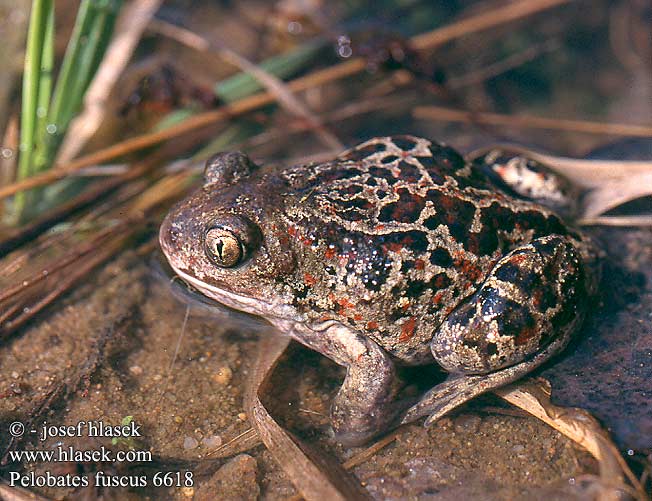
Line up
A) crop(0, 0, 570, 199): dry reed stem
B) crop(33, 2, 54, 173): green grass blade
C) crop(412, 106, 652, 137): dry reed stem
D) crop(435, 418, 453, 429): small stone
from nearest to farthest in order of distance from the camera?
1. crop(435, 418, 453, 429): small stone
2. crop(33, 2, 54, 173): green grass blade
3. crop(0, 0, 570, 199): dry reed stem
4. crop(412, 106, 652, 137): dry reed stem

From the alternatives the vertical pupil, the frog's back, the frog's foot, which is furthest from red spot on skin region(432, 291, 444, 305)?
the vertical pupil

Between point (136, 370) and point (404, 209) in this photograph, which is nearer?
point (404, 209)

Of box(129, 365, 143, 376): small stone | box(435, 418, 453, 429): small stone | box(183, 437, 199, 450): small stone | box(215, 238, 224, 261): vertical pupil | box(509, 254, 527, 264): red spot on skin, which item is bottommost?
box(183, 437, 199, 450): small stone

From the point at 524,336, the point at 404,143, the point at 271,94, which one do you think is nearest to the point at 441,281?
the point at 524,336

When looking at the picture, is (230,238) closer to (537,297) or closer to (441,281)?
(441,281)

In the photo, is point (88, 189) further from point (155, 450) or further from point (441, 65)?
point (441, 65)

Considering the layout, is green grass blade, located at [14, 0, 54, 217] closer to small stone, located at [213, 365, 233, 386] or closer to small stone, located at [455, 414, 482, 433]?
small stone, located at [213, 365, 233, 386]
